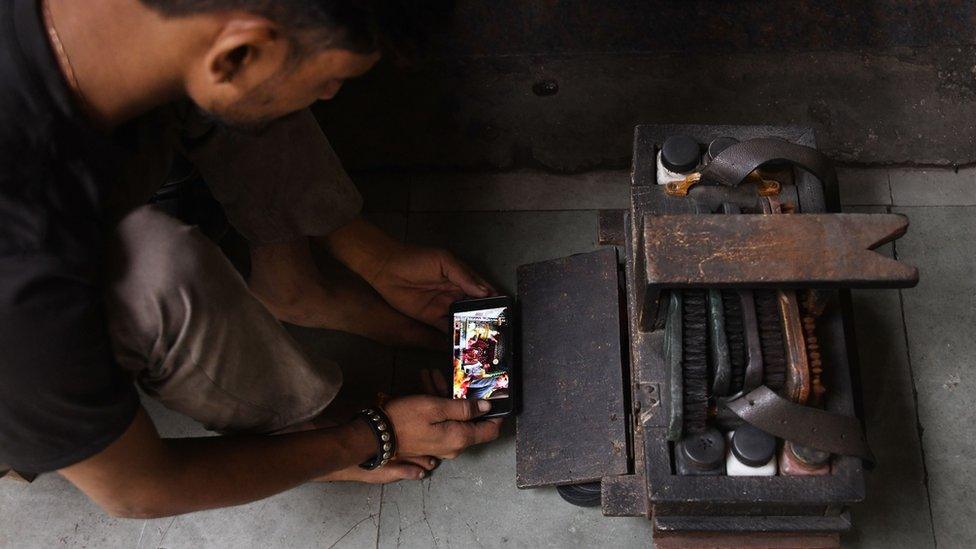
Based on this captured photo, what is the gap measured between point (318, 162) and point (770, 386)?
83 centimetres

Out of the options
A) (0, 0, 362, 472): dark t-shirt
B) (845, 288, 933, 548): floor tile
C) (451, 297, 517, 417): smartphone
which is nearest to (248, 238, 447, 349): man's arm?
(451, 297, 517, 417): smartphone

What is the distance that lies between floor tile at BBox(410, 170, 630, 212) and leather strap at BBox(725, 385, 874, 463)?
0.79 meters

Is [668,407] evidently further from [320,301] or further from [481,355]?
[320,301]

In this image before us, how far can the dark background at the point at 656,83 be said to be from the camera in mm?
1944

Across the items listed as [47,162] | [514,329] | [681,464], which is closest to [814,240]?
[681,464]

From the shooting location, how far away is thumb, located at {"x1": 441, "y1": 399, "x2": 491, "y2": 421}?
155 cm

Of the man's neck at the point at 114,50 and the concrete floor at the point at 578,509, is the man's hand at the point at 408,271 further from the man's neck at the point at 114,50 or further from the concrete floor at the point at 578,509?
the man's neck at the point at 114,50

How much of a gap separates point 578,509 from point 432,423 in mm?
321

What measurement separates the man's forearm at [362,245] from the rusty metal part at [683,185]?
0.60 m

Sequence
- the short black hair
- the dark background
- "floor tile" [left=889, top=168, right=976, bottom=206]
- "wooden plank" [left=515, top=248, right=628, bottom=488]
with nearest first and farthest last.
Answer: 1. the short black hair
2. "wooden plank" [left=515, top=248, right=628, bottom=488]
3. "floor tile" [left=889, top=168, right=976, bottom=206]
4. the dark background

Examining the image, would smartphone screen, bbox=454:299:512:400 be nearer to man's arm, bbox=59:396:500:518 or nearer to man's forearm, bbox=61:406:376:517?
man's arm, bbox=59:396:500:518

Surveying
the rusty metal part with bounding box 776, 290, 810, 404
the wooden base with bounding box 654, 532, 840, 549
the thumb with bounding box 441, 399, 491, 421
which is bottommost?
the wooden base with bounding box 654, 532, 840, 549

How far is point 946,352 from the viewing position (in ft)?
5.54

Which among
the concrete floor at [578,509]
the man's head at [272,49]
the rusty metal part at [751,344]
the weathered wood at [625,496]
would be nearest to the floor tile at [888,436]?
the concrete floor at [578,509]
